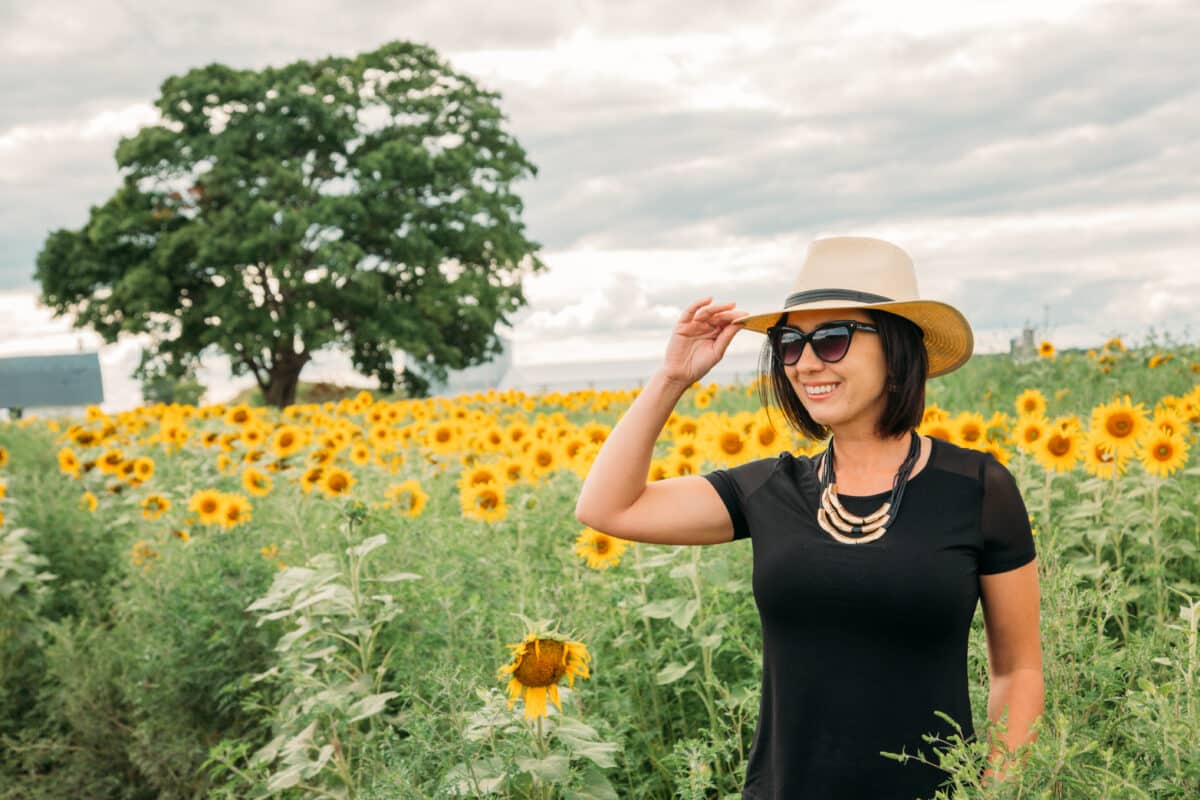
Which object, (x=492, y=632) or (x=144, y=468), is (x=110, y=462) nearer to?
(x=144, y=468)

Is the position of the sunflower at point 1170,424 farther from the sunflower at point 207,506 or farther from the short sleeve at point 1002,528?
the sunflower at point 207,506

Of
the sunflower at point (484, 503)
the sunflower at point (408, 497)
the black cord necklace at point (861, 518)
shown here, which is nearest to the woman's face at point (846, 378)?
the black cord necklace at point (861, 518)

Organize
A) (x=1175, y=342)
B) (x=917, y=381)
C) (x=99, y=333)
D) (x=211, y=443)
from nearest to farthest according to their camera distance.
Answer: (x=917, y=381) → (x=211, y=443) → (x=1175, y=342) → (x=99, y=333)

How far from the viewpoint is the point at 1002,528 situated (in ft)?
7.00

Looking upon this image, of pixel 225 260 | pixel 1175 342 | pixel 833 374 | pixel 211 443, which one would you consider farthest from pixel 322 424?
pixel 225 260

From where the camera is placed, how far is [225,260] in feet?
91.5

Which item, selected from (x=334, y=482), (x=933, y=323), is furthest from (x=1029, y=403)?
(x=933, y=323)

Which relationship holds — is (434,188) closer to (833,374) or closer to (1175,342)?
(1175,342)

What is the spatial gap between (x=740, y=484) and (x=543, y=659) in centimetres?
58

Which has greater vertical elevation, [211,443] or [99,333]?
[99,333]

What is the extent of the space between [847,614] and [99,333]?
31.6m

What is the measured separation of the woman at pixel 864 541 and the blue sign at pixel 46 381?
124 ft

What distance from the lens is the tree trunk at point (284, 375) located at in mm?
29422

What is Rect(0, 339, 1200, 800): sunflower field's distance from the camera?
8.13ft
